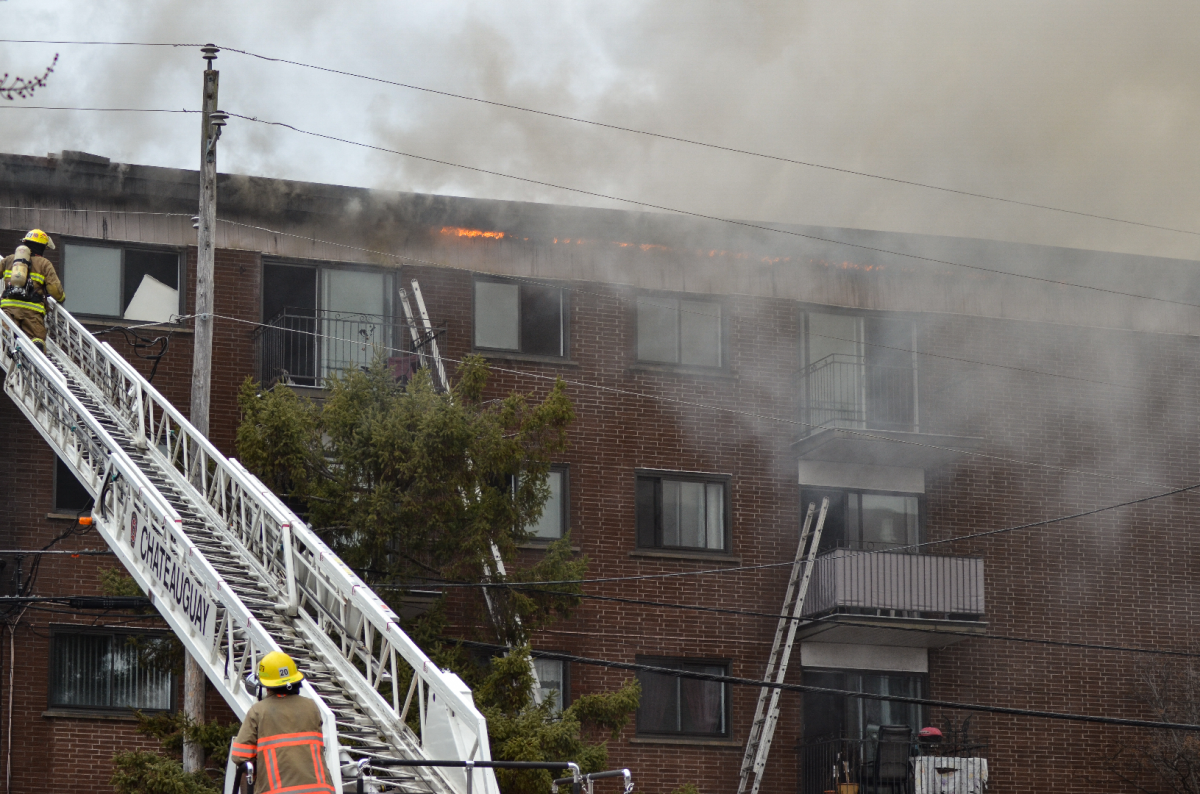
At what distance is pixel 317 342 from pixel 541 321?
10.3ft

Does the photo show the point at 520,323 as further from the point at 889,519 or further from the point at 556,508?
the point at 889,519

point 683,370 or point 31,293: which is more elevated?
point 31,293

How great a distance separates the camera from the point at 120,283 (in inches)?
856

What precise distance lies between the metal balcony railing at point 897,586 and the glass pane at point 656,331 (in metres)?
3.66

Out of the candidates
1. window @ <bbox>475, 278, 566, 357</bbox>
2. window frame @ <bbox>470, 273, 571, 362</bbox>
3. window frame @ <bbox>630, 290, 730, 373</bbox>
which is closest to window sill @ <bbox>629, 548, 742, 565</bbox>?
window frame @ <bbox>630, 290, 730, 373</bbox>

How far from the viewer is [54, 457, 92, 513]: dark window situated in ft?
68.6

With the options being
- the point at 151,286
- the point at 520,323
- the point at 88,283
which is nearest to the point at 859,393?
the point at 520,323

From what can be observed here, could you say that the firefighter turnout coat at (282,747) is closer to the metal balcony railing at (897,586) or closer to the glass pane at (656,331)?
the metal balcony railing at (897,586)

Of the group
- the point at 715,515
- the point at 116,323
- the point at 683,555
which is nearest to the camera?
the point at 116,323

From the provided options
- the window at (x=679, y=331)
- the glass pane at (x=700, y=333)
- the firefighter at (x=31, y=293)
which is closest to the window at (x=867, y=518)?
the glass pane at (x=700, y=333)

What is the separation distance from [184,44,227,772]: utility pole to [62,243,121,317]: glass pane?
13.3 feet

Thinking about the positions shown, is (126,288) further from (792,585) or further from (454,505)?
(792,585)

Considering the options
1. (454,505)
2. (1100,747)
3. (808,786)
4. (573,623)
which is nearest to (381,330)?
(573,623)

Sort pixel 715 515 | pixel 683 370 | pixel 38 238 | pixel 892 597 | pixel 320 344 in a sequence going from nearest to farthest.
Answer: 1. pixel 38 238
2. pixel 320 344
3. pixel 892 597
4. pixel 715 515
5. pixel 683 370
